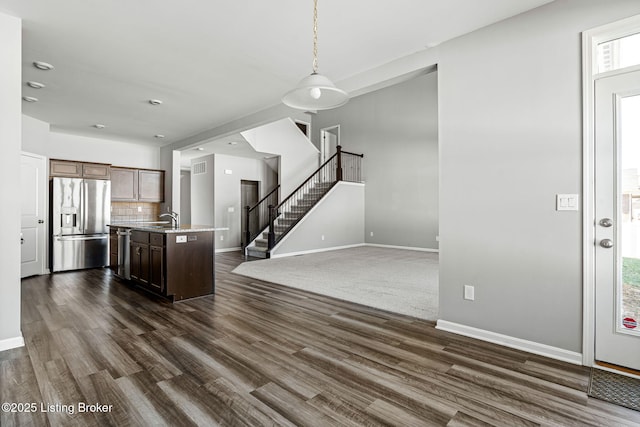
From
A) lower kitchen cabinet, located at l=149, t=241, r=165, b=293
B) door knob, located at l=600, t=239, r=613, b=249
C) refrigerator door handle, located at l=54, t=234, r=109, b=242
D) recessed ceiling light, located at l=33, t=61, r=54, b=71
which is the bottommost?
lower kitchen cabinet, located at l=149, t=241, r=165, b=293

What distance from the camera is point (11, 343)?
276 centimetres

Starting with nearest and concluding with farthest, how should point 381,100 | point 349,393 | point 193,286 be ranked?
point 349,393
point 193,286
point 381,100

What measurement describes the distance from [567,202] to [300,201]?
7975 mm

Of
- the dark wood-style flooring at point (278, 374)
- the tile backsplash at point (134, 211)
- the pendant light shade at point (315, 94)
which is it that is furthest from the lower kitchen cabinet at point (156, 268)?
the tile backsplash at point (134, 211)

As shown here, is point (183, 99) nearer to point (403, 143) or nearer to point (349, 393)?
point (349, 393)

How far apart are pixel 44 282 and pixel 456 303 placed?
6175 millimetres

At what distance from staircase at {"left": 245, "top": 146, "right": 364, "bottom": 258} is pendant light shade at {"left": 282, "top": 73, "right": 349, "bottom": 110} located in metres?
5.70

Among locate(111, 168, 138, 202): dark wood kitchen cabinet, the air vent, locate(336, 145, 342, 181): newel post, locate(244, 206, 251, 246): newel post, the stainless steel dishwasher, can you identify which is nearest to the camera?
the stainless steel dishwasher

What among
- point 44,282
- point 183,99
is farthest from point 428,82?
point 44,282

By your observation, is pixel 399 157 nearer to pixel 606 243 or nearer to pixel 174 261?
pixel 174 261

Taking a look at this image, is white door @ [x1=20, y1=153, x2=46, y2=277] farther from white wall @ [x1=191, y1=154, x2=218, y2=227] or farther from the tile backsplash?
white wall @ [x1=191, y1=154, x2=218, y2=227]

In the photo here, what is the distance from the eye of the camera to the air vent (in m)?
9.19

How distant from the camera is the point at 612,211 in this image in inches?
93.9

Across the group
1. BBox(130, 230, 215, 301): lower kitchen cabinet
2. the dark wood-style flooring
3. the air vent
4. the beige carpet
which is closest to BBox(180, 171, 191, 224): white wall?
the air vent
